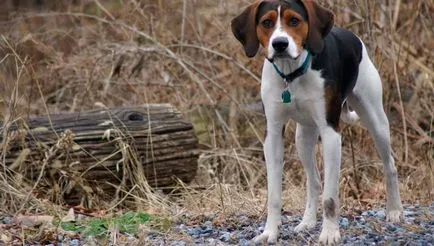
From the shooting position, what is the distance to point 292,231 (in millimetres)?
6527

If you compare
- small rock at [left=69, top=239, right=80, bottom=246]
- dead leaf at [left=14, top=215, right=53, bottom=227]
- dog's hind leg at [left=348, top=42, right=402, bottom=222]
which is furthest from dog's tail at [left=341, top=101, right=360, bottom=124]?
dead leaf at [left=14, top=215, right=53, bottom=227]

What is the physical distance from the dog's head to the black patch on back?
205 mm

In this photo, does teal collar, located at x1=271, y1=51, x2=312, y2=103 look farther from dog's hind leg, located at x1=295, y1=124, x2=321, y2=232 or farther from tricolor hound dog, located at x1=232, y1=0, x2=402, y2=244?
dog's hind leg, located at x1=295, y1=124, x2=321, y2=232

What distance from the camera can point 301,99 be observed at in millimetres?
6043

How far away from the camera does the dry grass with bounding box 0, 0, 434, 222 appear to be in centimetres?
900

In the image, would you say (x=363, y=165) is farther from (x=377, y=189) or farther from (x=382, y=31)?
(x=382, y=31)

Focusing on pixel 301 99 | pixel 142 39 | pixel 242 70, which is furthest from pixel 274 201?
pixel 142 39

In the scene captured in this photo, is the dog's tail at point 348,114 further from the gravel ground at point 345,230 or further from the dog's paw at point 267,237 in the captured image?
the dog's paw at point 267,237

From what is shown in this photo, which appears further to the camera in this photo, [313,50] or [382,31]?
[382,31]

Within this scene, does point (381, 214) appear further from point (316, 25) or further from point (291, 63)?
point (316, 25)

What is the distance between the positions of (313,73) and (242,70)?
15.2ft

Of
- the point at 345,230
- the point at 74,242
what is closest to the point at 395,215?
the point at 345,230

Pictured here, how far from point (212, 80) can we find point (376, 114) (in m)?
3.76

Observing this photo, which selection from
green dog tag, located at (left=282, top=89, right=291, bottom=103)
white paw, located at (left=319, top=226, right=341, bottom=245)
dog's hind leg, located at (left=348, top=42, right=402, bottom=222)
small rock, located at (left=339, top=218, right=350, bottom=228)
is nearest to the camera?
white paw, located at (left=319, top=226, right=341, bottom=245)
